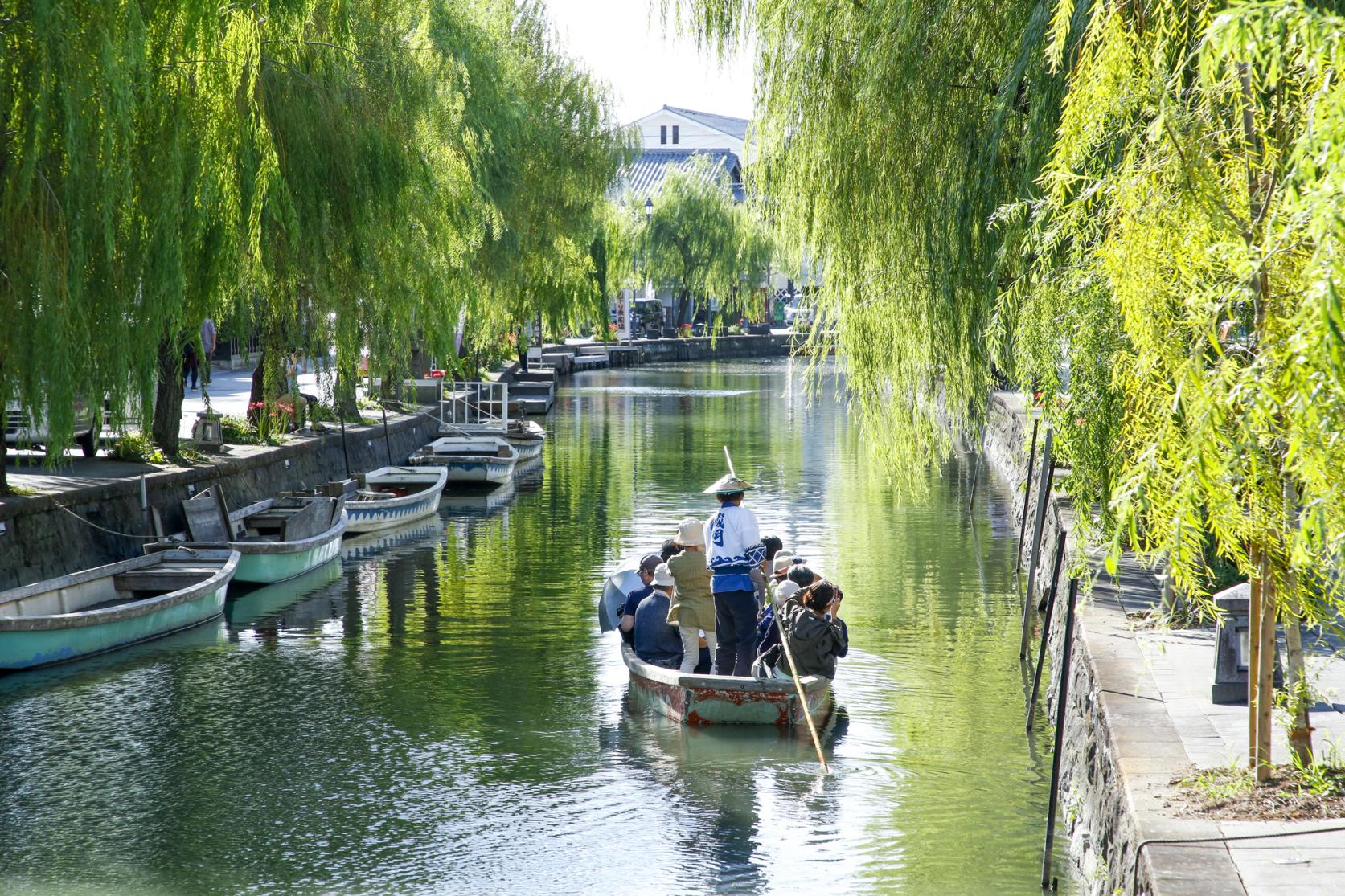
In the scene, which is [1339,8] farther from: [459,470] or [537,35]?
[537,35]

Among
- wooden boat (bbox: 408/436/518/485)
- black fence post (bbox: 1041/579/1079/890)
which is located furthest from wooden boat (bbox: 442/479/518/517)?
black fence post (bbox: 1041/579/1079/890)

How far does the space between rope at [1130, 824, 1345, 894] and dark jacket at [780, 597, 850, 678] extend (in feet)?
16.0

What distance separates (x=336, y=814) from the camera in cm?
898

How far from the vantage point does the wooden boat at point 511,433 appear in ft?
92.6

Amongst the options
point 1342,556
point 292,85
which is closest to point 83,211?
point 292,85

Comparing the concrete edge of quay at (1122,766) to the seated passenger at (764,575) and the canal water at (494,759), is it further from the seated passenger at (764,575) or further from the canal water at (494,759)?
the seated passenger at (764,575)

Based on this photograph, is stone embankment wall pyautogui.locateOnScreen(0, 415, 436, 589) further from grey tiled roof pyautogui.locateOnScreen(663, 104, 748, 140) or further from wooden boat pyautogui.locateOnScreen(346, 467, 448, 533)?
grey tiled roof pyautogui.locateOnScreen(663, 104, 748, 140)

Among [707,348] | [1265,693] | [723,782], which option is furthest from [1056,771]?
[707,348]

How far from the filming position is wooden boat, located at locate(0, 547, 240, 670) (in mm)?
11891

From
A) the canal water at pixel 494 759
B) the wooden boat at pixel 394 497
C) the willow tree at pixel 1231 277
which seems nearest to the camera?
the willow tree at pixel 1231 277

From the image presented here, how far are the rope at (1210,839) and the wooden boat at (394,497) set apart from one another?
15.0 metres

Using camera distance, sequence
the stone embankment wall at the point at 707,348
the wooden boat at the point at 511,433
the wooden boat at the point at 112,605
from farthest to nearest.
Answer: the stone embankment wall at the point at 707,348 → the wooden boat at the point at 511,433 → the wooden boat at the point at 112,605

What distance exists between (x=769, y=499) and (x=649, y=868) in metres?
15.0

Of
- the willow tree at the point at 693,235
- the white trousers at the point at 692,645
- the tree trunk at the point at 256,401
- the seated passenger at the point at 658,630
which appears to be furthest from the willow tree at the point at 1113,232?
the willow tree at the point at 693,235
